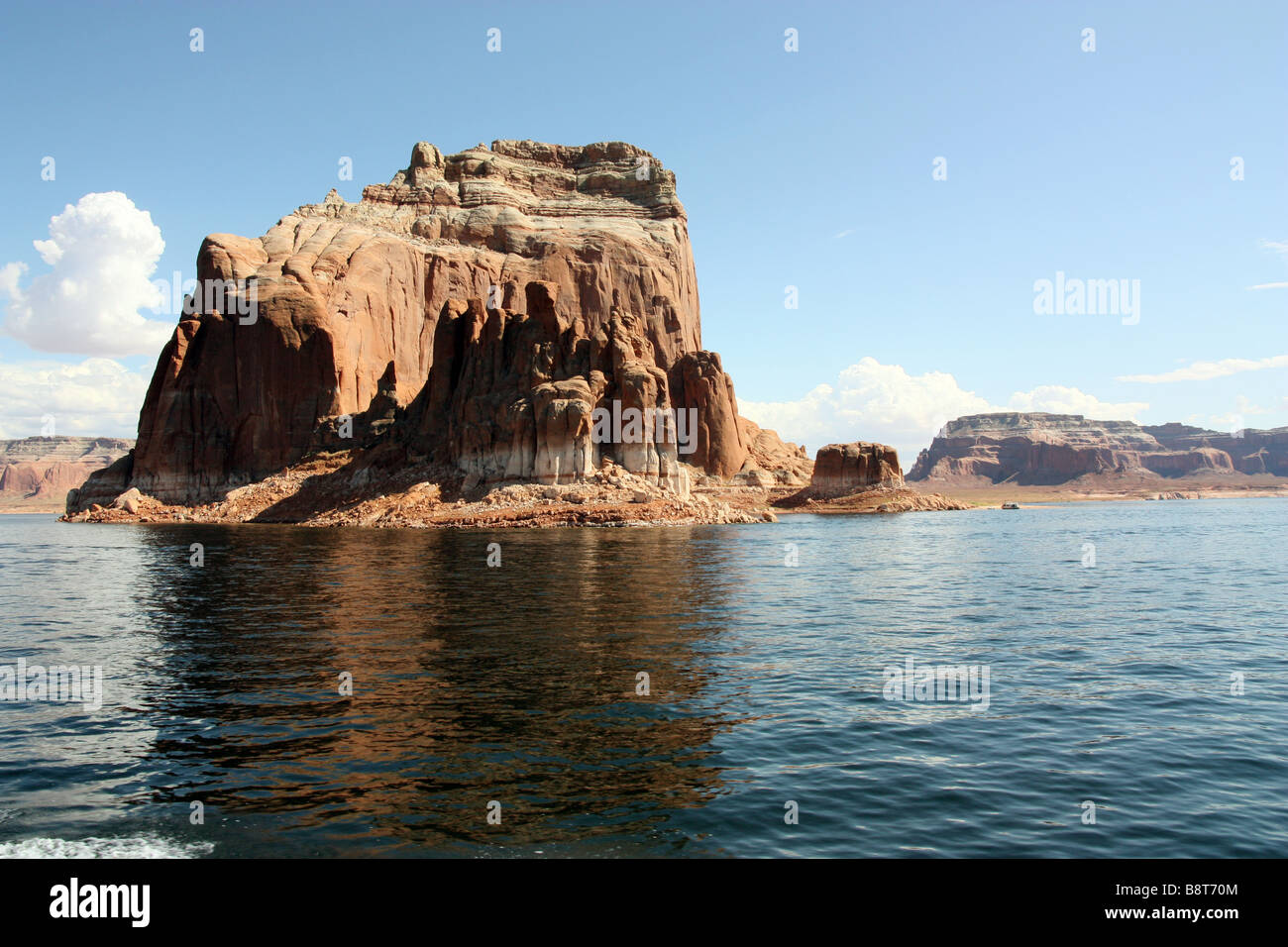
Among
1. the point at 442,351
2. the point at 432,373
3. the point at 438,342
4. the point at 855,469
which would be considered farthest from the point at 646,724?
the point at 855,469

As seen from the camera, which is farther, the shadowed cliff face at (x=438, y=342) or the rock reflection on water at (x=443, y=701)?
the shadowed cliff face at (x=438, y=342)

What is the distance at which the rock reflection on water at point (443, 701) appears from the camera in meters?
12.8

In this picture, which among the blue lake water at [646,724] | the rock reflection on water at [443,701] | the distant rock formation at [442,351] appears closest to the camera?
the blue lake water at [646,724]

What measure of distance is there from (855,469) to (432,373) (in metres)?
69.1

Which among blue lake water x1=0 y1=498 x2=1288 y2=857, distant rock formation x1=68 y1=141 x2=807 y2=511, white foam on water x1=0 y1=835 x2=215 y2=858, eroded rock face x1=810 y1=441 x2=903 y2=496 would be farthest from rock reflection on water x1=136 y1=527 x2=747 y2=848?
eroded rock face x1=810 y1=441 x2=903 y2=496

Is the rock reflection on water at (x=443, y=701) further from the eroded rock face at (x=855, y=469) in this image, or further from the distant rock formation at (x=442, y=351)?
the eroded rock face at (x=855, y=469)

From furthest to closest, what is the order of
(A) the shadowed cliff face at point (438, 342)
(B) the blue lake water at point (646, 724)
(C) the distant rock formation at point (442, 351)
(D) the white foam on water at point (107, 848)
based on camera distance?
1. (A) the shadowed cliff face at point (438, 342)
2. (C) the distant rock formation at point (442, 351)
3. (B) the blue lake water at point (646, 724)
4. (D) the white foam on water at point (107, 848)

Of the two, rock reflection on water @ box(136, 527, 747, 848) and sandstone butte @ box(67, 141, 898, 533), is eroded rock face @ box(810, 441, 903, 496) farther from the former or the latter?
rock reflection on water @ box(136, 527, 747, 848)

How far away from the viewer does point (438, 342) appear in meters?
112

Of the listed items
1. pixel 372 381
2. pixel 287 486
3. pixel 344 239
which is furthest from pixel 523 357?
pixel 344 239

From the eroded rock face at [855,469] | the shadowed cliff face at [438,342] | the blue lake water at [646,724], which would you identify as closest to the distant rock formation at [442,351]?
the shadowed cliff face at [438,342]

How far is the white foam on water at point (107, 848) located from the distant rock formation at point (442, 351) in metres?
75.7
